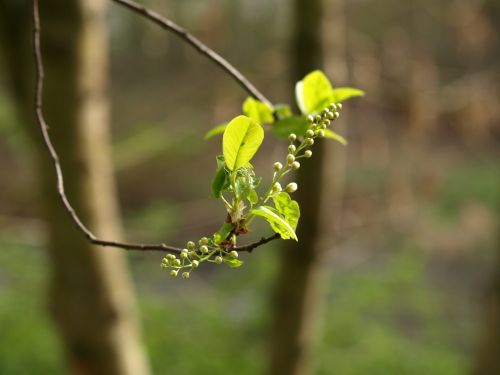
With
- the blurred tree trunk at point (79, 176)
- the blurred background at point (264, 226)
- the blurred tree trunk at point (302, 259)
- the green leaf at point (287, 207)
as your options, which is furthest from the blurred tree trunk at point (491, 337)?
the green leaf at point (287, 207)

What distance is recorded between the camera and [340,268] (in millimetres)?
7621

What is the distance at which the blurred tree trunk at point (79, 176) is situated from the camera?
2.23 meters

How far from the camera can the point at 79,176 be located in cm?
234

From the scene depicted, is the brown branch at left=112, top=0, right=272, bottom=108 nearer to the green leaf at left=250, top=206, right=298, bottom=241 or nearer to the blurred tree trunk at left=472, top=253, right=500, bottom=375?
the green leaf at left=250, top=206, right=298, bottom=241

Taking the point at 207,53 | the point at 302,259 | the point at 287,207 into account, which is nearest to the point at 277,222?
the point at 287,207

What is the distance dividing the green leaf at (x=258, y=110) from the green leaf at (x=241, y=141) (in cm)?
24

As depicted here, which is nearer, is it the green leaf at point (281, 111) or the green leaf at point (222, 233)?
the green leaf at point (222, 233)

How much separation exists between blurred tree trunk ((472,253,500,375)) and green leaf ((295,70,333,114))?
8.95 ft

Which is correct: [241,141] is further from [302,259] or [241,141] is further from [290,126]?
[302,259]

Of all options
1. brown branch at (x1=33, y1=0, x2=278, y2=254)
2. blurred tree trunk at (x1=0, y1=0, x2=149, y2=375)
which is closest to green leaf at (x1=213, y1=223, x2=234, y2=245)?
brown branch at (x1=33, y1=0, x2=278, y2=254)

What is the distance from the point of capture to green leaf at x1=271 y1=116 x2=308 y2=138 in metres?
0.90

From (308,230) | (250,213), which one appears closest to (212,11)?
(308,230)

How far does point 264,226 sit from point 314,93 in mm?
8085

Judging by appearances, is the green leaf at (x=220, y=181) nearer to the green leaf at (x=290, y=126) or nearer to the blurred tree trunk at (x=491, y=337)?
the green leaf at (x=290, y=126)
